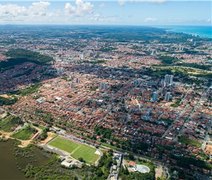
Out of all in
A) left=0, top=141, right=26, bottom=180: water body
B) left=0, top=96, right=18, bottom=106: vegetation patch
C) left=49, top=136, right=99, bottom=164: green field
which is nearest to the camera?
left=0, top=141, right=26, bottom=180: water body

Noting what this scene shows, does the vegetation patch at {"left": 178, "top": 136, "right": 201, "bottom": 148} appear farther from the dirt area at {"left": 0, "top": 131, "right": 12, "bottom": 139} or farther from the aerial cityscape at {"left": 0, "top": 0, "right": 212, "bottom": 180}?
the dirt area at {"left": 0, "top": 131, "right": 12, "bottom": 139}

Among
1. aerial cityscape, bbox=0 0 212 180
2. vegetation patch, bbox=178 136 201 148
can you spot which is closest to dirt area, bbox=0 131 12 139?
aerial cityscape, bbox=0 0 212 180

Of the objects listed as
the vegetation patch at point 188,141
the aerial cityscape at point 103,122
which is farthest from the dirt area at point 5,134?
the vegetation patch at point 188,141

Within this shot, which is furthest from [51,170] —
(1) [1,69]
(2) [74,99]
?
(1) [1,69]

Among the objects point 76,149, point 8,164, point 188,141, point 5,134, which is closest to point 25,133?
point 5,134

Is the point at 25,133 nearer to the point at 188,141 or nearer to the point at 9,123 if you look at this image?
the point at 9,123

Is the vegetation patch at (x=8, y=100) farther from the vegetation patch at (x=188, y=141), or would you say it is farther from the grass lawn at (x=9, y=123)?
the vegetation patch at (x=188, y=141)
